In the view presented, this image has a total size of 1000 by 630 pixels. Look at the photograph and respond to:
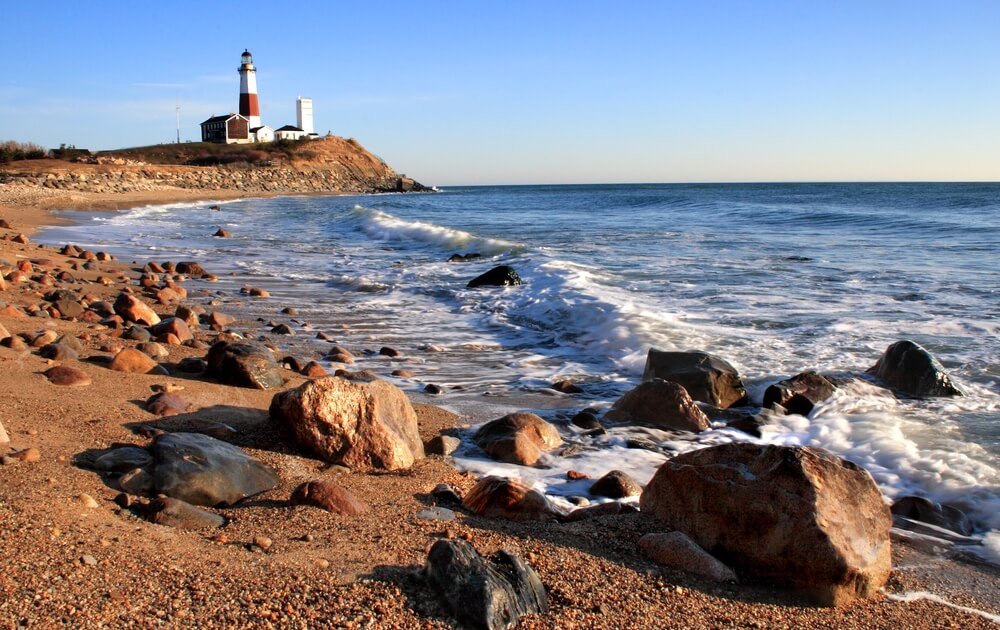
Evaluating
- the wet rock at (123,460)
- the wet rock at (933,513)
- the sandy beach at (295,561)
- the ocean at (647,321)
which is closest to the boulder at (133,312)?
the ocean at (647,321)

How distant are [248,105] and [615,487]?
76.8 metres

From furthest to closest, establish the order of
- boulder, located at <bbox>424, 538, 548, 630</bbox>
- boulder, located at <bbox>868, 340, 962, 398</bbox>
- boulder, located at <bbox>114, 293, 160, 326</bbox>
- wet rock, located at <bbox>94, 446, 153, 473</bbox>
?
1. boulder, located at <bbox>114, 293, 160, 326</bbox>
2. boulder, located at <bbox>868, 340, 962, 398</bbox>
3. wet rock, located at <bbox>94, 446, 153, 473</bbox>
4. boulder, located at <bbox>424, 538, 548, 630</bbox>

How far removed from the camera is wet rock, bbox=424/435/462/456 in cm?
420

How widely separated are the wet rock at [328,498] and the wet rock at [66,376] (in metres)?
1.87

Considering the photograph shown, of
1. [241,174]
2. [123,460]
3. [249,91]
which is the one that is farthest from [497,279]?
[249,91]

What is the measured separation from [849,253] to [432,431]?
43.5ft

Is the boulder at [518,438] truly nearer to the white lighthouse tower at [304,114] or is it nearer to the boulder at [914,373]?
the boulder at [914,373]

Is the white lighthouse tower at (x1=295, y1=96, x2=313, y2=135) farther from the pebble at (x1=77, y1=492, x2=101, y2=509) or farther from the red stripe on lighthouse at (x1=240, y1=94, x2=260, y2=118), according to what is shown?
the pebble at (x1=77, y1=492, x2=101, y2=509)

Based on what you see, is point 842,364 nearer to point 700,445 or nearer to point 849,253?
point 700,445

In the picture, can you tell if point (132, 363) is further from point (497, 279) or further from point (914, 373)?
point (497, 279)

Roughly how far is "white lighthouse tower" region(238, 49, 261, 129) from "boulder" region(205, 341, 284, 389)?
69.1 m

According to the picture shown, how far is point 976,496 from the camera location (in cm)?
382

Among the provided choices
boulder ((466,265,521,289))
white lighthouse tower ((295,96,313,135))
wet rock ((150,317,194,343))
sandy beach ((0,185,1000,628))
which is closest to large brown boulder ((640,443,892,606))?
sandy beach ((0,185,1000,628))

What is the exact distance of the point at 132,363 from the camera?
4.81 m
